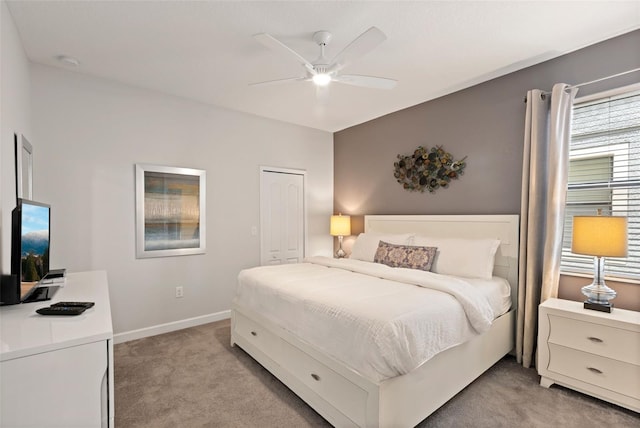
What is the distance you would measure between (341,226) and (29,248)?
3323 mm

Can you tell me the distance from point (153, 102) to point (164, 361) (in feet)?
8.42

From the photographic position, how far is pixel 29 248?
1657 mm

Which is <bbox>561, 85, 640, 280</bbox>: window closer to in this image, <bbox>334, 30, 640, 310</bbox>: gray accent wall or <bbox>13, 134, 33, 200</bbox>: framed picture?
<bbox>334, 30, 640, 310</bbox>: gray accent wall

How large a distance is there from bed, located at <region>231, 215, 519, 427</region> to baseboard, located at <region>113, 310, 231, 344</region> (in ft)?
2.90

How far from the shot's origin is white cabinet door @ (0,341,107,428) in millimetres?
1053

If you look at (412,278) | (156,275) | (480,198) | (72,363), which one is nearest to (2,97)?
(72,363)

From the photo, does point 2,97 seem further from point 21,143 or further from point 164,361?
point 164,361

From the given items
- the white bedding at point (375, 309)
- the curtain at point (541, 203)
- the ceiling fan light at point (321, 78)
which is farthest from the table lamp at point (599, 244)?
the ceiling fan light at point (321, 78)

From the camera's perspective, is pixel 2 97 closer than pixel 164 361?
Yes

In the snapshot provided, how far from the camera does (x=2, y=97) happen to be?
5.62 feet

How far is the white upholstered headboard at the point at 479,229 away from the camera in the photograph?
112 inches

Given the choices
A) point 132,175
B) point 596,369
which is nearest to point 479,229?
point 596,369

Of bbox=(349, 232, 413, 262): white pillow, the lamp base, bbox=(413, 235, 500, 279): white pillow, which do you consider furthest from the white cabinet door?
the lamp base

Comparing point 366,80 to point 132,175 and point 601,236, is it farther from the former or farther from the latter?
point 132,175
